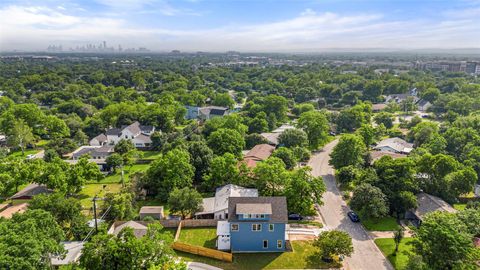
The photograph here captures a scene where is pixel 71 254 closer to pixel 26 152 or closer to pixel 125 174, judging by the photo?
pixel 125 174

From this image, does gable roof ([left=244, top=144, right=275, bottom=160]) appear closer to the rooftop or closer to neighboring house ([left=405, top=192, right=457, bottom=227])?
the rooftop

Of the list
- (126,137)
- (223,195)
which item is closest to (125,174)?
(126,137)

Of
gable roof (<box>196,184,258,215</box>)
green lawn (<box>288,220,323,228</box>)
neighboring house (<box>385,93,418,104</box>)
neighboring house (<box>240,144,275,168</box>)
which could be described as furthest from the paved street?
neighboring house (<box>385,93,418,104</box>)

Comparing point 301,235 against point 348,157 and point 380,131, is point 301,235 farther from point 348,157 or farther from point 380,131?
point 380,131

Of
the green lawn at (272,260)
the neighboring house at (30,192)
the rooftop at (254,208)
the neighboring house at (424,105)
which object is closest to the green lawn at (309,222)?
the green lawn at (272,260)

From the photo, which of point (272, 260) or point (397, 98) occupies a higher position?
point (397, 98)

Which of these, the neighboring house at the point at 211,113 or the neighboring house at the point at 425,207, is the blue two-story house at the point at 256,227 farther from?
A: the neighboring house at the point at 211,113

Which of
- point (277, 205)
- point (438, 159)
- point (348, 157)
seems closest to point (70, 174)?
point (277, 205)

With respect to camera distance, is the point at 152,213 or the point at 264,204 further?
the point at 152,213
